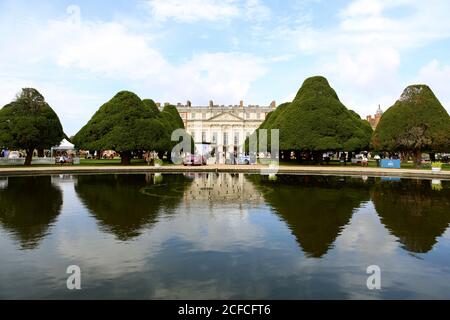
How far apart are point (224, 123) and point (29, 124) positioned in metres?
75.9

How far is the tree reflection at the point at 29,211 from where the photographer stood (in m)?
9.73

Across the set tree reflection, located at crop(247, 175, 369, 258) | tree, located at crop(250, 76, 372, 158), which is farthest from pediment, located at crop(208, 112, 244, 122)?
tree reflection, located at crop(247, 175, 369, 258)

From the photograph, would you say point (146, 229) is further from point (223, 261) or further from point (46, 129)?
point (46, 129)

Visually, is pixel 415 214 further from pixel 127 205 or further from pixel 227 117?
pixel 227 117

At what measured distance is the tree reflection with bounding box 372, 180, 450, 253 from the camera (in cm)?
952

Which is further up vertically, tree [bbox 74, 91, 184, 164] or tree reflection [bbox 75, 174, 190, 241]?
tree [bbox 74, 91, 184, 164]

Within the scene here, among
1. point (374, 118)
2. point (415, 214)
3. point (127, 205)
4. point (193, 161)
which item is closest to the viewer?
→ point (415, 214)

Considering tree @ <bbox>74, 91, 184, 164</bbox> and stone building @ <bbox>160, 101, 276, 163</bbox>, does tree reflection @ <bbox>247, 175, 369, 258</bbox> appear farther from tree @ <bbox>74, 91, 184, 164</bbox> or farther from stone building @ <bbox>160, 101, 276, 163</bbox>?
stone building @ <bbox>160, 101, 276, 163</bbox>

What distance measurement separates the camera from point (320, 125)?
1791 inches

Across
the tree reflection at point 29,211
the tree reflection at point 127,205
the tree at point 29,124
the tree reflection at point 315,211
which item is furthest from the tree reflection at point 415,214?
the tree at point 29,124

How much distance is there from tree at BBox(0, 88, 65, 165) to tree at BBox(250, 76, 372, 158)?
25090mm

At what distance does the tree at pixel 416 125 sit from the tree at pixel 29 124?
34127 mm

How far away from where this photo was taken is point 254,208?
1398cm

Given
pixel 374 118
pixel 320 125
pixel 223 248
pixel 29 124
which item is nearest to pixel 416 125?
pixel 320 125
